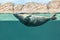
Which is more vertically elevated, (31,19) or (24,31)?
(31,19)

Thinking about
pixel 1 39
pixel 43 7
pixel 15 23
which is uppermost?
pixel 43 7

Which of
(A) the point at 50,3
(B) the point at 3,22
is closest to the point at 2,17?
(B) the point at 3,22

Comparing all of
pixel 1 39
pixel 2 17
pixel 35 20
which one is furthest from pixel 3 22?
pixel 35 20

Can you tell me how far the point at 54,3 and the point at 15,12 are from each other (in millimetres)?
814

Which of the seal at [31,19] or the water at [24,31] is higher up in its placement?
the seal at [31,19]

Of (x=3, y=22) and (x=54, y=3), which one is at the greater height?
(x=54, y=3)

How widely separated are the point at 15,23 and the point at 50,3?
814 millimetres

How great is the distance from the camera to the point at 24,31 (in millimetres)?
4227

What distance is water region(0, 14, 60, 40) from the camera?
13.7 feet

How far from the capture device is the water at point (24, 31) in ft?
13.7

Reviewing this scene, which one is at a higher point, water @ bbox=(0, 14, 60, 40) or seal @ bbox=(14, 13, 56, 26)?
seal @ bbox=(14, 13, 56, 26)

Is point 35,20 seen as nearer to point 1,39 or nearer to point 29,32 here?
point 29,32

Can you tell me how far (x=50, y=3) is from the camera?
167 inches

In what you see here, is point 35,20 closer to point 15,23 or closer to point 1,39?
point 15,23
